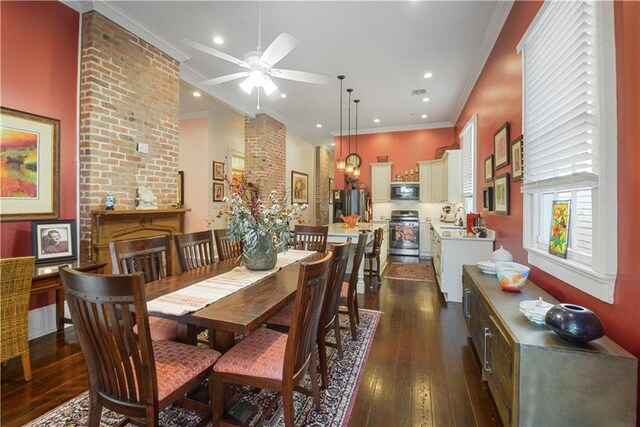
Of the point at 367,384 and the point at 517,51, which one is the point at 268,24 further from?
the point at 367,384

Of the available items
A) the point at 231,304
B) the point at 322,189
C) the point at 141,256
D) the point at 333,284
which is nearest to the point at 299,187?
the point at 322,189

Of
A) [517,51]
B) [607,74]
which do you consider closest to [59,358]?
[607,74]

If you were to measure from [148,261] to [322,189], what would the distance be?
8.14 metres

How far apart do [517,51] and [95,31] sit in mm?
4207

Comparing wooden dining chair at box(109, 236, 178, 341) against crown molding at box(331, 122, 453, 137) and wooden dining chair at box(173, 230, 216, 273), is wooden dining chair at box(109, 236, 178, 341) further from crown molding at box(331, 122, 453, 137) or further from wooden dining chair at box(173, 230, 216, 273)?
crown molding at box(331, 122, 453, 137)

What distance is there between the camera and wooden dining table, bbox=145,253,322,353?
53.3 inches

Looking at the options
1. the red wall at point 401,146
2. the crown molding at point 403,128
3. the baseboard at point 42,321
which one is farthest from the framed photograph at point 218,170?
the baseboard at point 42,321

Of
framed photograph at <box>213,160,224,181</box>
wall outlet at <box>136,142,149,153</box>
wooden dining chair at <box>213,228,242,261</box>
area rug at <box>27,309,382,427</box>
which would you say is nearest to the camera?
area rug at <box>27,309,382,427</box>

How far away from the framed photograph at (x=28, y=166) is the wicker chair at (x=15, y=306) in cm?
91

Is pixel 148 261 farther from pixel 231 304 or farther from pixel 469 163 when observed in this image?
pixel 469 163

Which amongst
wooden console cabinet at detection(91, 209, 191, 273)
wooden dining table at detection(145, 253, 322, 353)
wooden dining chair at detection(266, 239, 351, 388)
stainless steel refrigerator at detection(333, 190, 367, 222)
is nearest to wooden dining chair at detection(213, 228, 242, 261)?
wooden dining table at detection(145, 253, 322, 353)

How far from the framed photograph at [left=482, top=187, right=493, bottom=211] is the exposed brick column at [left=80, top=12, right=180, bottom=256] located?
166 inches

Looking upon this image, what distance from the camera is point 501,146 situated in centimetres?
322

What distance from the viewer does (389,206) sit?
773 centimetres
